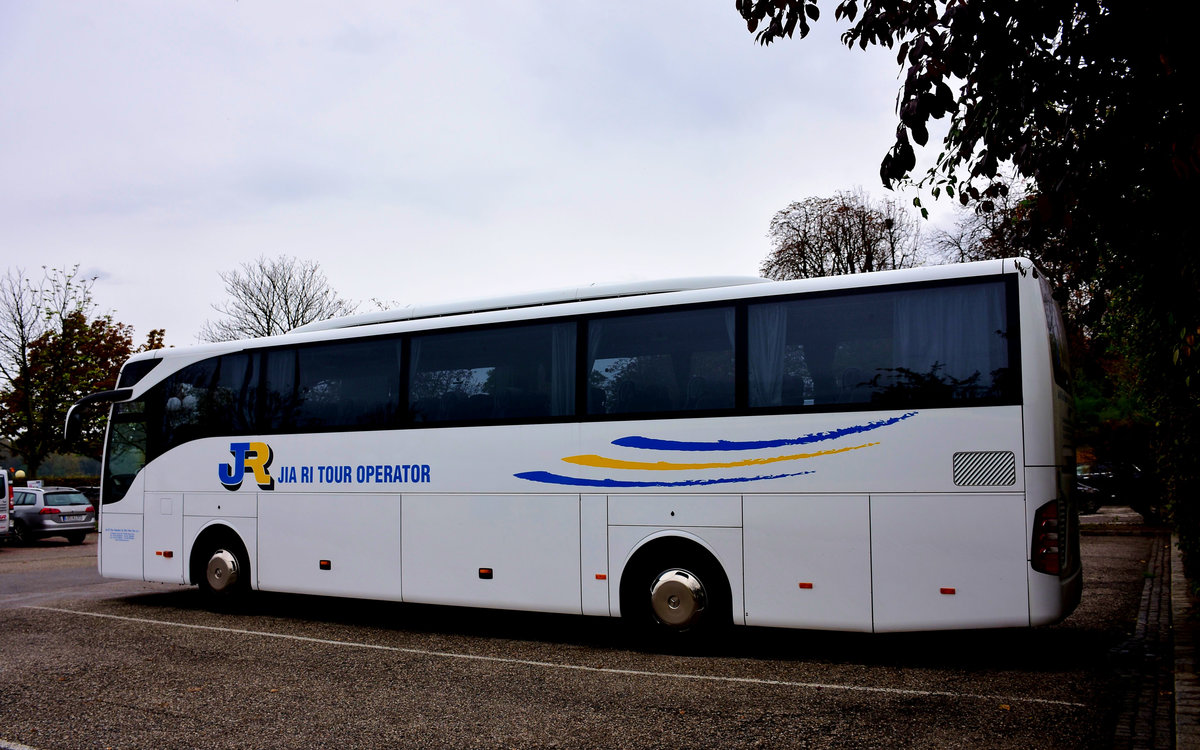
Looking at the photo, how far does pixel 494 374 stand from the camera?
1015 cm

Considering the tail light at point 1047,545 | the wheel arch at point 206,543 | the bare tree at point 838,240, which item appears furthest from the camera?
the bare tree at point 838,240

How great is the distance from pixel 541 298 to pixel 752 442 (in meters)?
2.98

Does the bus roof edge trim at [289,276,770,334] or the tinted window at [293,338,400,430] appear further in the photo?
the tinted window at [293,338,400,430]

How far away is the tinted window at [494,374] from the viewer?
32.1ft

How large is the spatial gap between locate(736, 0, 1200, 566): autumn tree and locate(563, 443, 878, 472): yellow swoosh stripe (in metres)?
3.14

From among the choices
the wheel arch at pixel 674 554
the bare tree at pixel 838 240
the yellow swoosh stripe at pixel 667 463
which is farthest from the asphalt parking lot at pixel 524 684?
the bare tree at pixel 838 240

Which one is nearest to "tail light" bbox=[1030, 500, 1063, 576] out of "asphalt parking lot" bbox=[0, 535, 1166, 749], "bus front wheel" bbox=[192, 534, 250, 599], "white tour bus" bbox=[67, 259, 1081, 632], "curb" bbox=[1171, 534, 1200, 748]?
"white tour bus" bbox=[67, 259, 1081, 632]

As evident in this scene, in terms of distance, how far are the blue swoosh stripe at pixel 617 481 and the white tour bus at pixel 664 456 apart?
29 mm

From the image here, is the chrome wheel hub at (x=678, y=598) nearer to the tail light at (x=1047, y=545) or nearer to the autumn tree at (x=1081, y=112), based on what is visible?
the tail light at (x=1047, y=545)

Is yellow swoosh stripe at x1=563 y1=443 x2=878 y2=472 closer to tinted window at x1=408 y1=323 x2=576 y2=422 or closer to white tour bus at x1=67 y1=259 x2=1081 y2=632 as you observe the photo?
white tour bus at x1=67 y1=259 x2=1081 y2=632

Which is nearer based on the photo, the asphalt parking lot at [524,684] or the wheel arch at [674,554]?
the asphalt parking lot at [524,684]

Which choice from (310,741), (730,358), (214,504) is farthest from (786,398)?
(214,504)

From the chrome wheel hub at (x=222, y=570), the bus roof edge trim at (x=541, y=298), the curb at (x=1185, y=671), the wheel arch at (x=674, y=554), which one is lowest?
the curb at (x=1185, y=671)

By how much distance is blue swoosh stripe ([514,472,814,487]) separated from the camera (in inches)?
346
